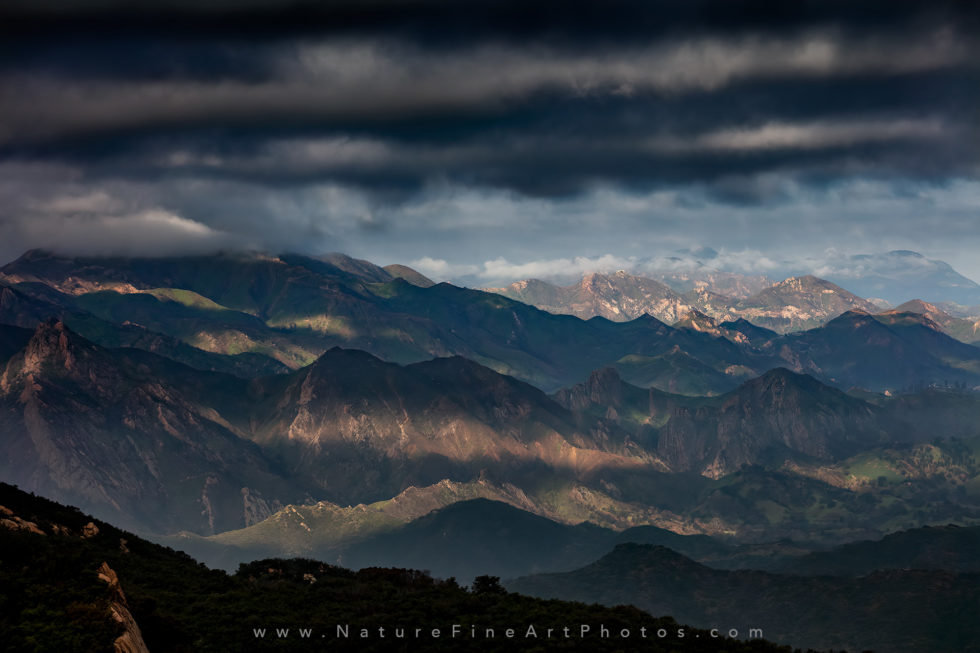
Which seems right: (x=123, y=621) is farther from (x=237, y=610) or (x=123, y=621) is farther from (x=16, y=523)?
(x=16, y=523)

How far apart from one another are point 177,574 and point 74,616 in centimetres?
5012

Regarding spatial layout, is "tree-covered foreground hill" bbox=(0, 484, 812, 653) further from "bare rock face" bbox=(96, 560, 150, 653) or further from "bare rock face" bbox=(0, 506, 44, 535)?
"bare rock face" bbox=(0, 506, 44, 535)

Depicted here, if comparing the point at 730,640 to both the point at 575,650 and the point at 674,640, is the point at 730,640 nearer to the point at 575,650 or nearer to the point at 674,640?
the point at 674,640

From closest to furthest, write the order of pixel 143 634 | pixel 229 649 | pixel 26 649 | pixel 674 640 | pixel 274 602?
pixel 26 649
pixel 143 634
pixel 229 649
pixel 674 640
pixel 274 602

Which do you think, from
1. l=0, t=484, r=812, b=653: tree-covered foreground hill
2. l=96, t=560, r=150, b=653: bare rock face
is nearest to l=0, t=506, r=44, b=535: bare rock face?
l=0, t=484, r=812, b=653: tree-covered foreground hill

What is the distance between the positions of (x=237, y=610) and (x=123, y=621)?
92.7ft

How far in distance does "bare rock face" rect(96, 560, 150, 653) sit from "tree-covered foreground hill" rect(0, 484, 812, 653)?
0.14 metres

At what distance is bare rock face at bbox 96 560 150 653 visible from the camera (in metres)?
59.6

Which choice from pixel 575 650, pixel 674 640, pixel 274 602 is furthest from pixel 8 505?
pixel 674 640

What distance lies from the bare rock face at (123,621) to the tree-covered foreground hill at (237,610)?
0.14 meters

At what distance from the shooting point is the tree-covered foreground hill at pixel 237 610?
61.7 meters

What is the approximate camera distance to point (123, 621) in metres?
62.2

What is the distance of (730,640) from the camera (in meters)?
90.8

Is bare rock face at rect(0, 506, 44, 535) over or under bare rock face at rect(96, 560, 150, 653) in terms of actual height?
over
